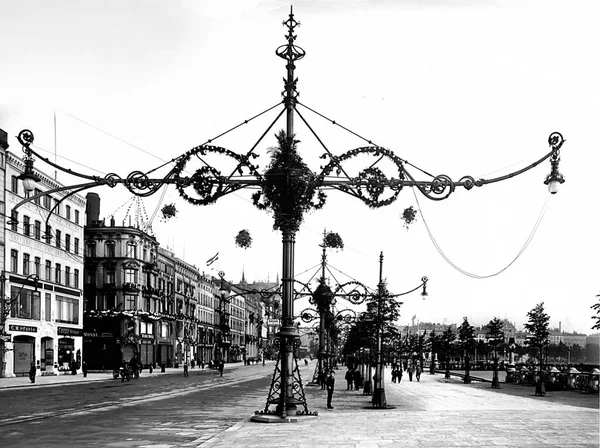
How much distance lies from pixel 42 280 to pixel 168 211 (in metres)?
51.3

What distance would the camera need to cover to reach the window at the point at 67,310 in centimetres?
7250

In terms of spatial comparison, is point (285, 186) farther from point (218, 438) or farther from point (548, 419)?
point (548, 419)

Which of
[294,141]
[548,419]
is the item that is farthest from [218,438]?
[548,419]

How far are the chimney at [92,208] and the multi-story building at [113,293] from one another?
1.40m

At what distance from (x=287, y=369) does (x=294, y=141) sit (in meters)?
6.03

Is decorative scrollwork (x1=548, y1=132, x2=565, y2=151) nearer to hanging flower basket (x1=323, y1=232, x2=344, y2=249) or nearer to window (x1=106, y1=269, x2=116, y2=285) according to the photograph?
hanging flower basket (x1=323, y1=232, x2=344, y2=249)

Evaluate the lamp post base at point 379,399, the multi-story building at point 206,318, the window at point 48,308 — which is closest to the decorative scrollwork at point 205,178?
the lamp post base at point 379,399

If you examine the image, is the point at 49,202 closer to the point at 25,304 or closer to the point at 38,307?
the point at 38,307

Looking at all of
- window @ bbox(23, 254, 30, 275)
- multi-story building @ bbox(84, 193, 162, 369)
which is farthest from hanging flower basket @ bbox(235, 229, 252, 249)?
multi-story building @ bbox(84, 193, 162, 369)

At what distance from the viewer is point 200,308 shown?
429 ft

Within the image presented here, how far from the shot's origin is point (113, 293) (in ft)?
298

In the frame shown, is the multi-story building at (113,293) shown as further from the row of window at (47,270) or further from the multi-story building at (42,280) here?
the row of window at (47,270)

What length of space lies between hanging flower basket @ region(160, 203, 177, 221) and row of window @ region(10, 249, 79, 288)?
1811 inches

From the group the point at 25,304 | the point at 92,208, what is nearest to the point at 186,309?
the point at 92,208
